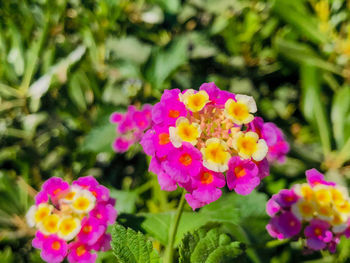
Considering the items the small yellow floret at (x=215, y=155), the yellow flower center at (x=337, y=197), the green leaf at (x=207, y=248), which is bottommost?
the green leaf at (x=207, y=248)

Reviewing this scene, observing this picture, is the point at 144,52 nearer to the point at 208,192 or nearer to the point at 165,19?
the point at 165,19

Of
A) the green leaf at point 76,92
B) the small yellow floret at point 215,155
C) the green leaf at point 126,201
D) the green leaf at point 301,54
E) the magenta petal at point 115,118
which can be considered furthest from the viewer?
the green leaf at point 301,54

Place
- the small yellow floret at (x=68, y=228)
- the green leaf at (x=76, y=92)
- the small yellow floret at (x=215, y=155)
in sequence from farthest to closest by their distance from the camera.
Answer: the green leaf at (x=76, y=92) → the small yellow floret at (x=68, y=228) → the small yellow floret at (x=215, y=155)

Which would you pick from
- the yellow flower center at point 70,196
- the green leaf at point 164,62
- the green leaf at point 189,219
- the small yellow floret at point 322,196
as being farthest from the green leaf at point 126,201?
the small yellow floret at point 322,196

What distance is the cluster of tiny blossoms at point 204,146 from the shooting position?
54 centimetres

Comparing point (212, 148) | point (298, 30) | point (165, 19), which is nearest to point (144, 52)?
point (165, 19)

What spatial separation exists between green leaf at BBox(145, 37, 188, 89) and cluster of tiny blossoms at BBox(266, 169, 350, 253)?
0.54 metres

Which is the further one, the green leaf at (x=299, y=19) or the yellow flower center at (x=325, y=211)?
the green leaf at (x=299, y=19)

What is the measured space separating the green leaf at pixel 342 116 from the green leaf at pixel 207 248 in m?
0.87

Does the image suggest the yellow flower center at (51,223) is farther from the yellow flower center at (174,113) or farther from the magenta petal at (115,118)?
the magenta petal at (115,118)

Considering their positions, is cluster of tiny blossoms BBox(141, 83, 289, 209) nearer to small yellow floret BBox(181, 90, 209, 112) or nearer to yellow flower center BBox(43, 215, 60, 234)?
small yellow floret BBox(181, 90, 209, 112)

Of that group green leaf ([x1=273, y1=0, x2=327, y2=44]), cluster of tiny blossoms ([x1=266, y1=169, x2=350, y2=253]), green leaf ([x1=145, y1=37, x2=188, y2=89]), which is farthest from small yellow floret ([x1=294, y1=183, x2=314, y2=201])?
green leaf ([x1=273, y1=0, x2=327, y2=44])

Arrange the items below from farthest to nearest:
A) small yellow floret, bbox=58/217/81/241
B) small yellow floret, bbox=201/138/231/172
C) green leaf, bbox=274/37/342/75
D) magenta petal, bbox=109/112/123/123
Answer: green leaf, bbox=274/37/342/75 < magenta petal, bbox=109/112/123/123 < small yellow floret, bbox=58/217/81/241 < small yellow floret, bbox=201/138/231/172

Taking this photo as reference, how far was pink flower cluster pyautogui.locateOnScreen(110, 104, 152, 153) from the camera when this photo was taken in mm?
979
